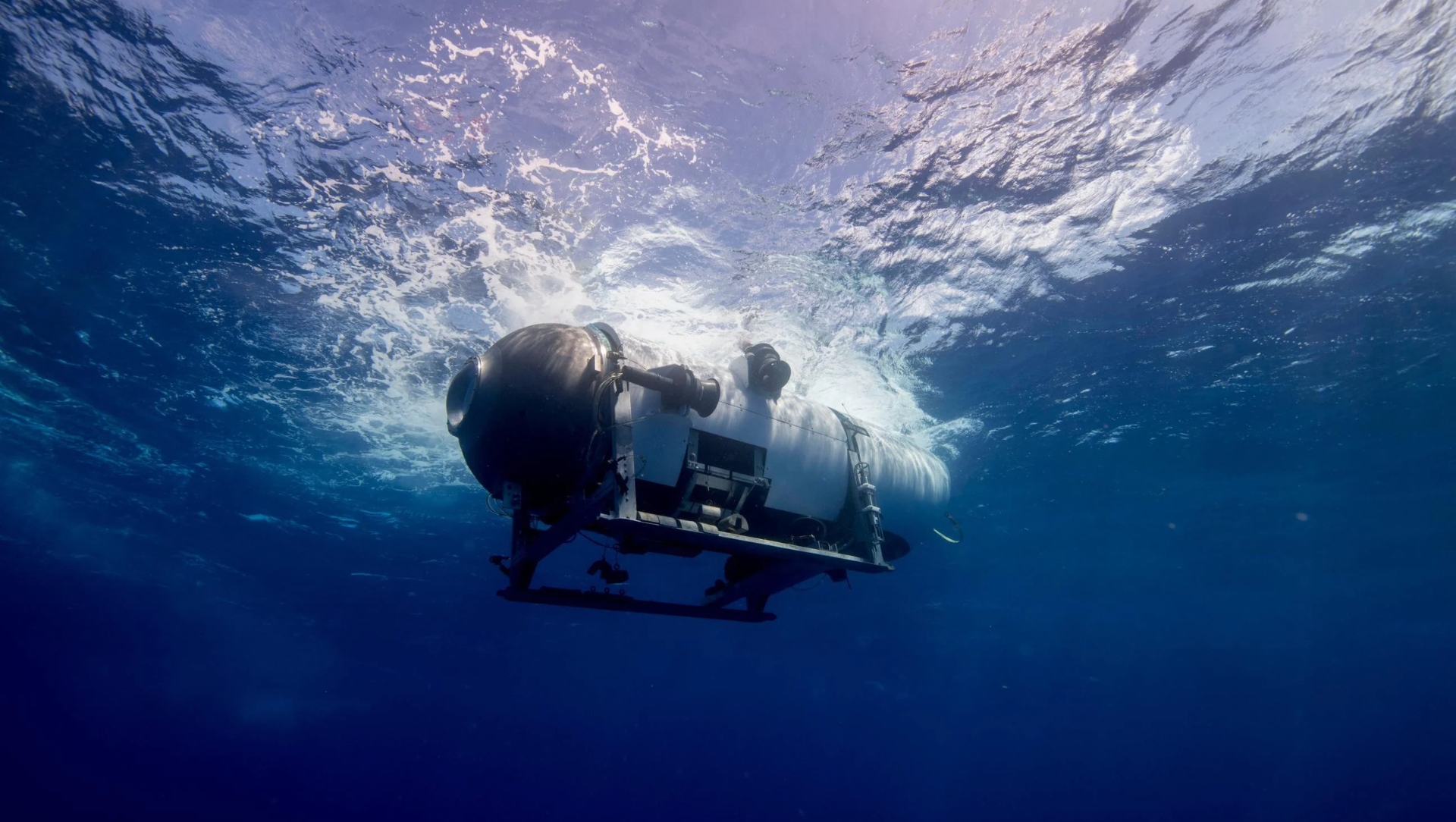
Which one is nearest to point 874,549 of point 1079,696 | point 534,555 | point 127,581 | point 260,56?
point 534,555

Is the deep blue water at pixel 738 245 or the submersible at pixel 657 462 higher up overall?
the deep blue water at pixel 738 245

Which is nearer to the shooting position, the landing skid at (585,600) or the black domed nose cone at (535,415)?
the black domed nose cone at (535,415)

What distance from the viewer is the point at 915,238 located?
10.6 m

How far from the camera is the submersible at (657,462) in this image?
4668mm

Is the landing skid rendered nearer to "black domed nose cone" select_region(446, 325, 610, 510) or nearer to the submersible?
the submersible

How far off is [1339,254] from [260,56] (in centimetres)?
1832

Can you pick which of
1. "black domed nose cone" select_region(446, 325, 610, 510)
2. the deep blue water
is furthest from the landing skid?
the deep blue water

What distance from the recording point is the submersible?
15.3 ft

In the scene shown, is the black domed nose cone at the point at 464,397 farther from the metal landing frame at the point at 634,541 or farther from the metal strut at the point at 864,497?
the metal strut at the point at 864,497

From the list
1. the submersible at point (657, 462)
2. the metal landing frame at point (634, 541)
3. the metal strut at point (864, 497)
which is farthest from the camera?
the metal strut at point (864, 497)

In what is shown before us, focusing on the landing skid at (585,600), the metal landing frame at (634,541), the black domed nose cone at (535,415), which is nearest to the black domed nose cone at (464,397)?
the black domed nose cone at (535,415)

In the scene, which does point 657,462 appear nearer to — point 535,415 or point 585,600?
point 535,415

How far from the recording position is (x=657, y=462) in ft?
16.7

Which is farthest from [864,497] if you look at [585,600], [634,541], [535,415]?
[535,415]
